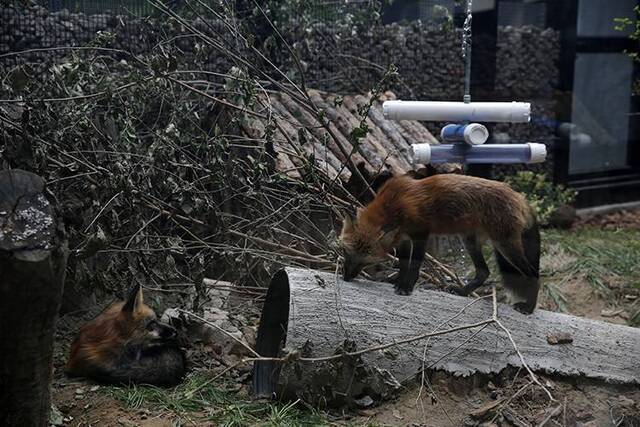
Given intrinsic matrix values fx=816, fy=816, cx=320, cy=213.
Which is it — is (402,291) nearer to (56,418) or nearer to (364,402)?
(364,402)

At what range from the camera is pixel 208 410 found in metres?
4.75

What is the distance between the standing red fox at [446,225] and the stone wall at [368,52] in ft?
3.84

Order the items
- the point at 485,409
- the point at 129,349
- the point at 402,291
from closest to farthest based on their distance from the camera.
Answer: the point at 485,409
the point at 402,291
the point at 129,349

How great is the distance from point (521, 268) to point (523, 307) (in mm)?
248

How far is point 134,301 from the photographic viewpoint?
213 inches

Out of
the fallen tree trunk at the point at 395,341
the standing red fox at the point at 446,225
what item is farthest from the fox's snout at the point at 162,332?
the standing red fox at the point at 446,225

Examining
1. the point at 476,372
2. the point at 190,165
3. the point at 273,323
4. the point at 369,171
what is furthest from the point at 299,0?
the point at 476,372

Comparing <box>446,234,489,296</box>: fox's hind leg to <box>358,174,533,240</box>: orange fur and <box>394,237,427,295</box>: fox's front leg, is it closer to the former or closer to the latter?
<box>358,174,533,240</box>: orange fur

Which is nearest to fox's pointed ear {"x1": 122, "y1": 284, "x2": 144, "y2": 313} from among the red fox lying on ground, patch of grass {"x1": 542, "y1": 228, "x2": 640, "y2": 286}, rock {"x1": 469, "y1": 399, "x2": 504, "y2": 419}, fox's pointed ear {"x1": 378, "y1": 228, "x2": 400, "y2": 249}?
the red fox lying on ground

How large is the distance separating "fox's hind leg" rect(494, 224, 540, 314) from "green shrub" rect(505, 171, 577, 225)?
2560mm

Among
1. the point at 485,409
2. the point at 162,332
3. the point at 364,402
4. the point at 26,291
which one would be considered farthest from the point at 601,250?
the point at 26,291

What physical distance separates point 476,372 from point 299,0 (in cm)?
399

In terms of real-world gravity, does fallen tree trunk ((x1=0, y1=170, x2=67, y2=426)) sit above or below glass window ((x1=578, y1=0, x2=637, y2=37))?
below

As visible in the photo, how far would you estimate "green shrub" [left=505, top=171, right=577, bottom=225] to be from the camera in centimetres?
820
